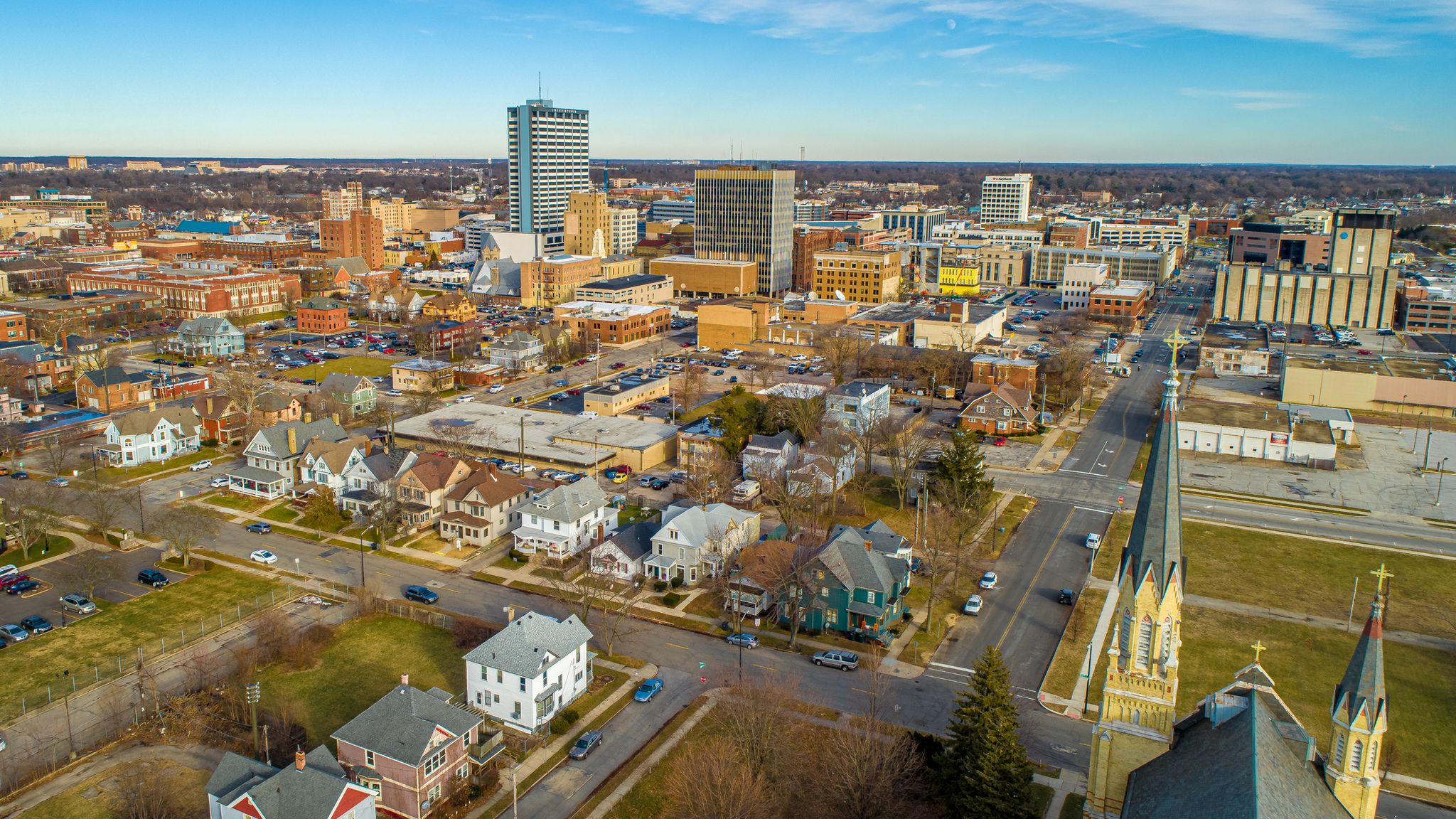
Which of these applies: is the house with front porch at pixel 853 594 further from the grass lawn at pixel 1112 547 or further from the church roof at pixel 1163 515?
the church roof at pixel 1163 515

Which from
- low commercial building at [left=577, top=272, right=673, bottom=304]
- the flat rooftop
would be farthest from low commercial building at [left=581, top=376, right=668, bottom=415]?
low commercial building at [left=577, top=272, right=673, bottom=304]

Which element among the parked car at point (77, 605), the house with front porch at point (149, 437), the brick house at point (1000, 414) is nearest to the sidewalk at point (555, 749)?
the parked car at point (77, 605)

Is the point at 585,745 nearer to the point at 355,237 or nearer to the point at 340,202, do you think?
the point at 355,237

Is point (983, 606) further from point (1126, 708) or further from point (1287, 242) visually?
point (1287, 242)

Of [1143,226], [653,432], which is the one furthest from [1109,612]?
[1143,226]

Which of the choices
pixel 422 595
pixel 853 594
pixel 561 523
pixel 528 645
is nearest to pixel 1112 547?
pixel 853 594
